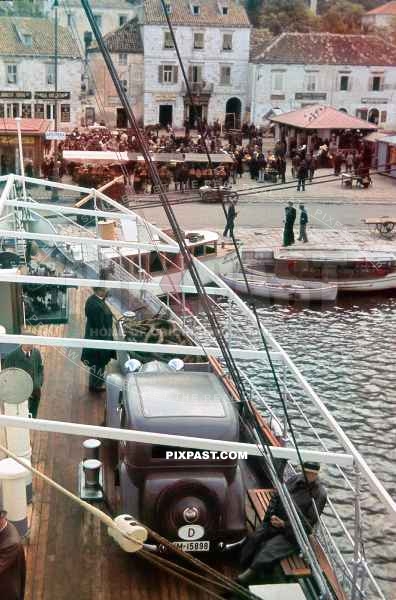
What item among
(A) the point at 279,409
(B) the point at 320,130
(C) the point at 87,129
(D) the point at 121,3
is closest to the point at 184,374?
(A) the point at 279,409

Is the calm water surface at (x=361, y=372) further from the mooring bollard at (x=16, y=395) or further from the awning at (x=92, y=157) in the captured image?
the awning at (x=92, y=157)

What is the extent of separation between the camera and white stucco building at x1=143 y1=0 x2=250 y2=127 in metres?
55.7

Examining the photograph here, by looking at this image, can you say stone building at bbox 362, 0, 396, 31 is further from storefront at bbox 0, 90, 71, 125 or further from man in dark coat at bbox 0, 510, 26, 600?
man in dark coat at bbox 0, 510, 26, 600

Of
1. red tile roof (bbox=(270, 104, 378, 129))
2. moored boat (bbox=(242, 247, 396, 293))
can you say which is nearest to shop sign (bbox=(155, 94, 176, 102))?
red tile roof (bbox=(270, 104, 378, 129))

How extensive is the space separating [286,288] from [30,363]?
15323 millimetres

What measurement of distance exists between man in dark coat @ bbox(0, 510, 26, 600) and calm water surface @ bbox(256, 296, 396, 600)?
258 inches

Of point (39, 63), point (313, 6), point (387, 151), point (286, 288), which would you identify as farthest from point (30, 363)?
point (313, 6)

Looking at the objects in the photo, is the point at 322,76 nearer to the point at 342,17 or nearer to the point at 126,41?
the point at 126,41

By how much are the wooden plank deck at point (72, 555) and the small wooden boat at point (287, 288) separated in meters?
15.4

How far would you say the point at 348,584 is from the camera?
22.7 feet

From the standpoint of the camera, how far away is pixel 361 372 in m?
18.9

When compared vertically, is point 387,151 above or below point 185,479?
below

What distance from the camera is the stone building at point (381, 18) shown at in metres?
83.1

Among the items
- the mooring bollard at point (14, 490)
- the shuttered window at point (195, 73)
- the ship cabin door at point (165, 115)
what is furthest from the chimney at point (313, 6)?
the mooring bollard at point (14, 490)
